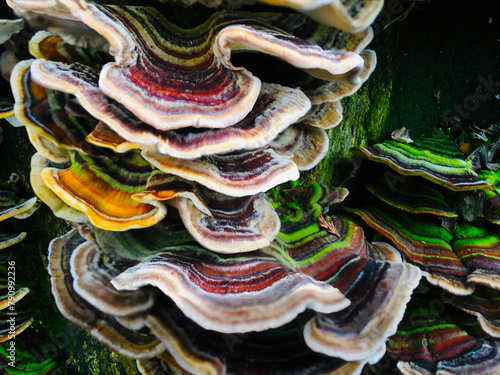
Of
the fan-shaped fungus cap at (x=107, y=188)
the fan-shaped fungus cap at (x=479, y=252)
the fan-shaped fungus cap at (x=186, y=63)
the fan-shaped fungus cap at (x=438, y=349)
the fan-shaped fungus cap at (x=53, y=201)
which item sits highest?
the fan-shaped fungus cap at (x=186, y=63)

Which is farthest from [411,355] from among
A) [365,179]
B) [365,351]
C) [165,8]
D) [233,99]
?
[165,8]

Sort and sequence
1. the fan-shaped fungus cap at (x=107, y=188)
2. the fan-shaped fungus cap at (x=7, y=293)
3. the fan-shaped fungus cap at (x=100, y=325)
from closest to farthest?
the fan-shaped fungus cap at (x=107, y=188) → the fan-shaped fungus cap at (x=100, y=325) → the fan-shaped fungus cap at (x=7, y=293)

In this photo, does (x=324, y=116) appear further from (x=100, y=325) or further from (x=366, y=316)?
(x=100, y=325)

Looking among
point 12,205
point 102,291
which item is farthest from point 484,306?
point 12,205

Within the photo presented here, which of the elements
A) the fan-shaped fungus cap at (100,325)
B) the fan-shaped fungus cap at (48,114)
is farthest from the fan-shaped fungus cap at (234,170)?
the fan-shaped fungus cap at (100,325)

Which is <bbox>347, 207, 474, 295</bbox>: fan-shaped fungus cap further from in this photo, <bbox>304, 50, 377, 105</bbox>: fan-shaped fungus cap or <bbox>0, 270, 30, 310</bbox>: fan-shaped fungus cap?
<bbox>0, 270, 30, 310</bbox>: fan-shaped fungus cap

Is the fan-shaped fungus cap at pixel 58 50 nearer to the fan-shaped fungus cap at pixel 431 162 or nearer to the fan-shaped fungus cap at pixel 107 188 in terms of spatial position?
the fan-shaped fungus cap at pixel 107 188

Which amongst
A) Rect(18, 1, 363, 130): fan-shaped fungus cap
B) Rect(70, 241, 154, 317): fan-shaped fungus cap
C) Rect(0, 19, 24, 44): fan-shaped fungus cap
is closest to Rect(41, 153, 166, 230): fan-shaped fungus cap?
Rect(70, 241, 154, 317): fan-shaped fungus cap
